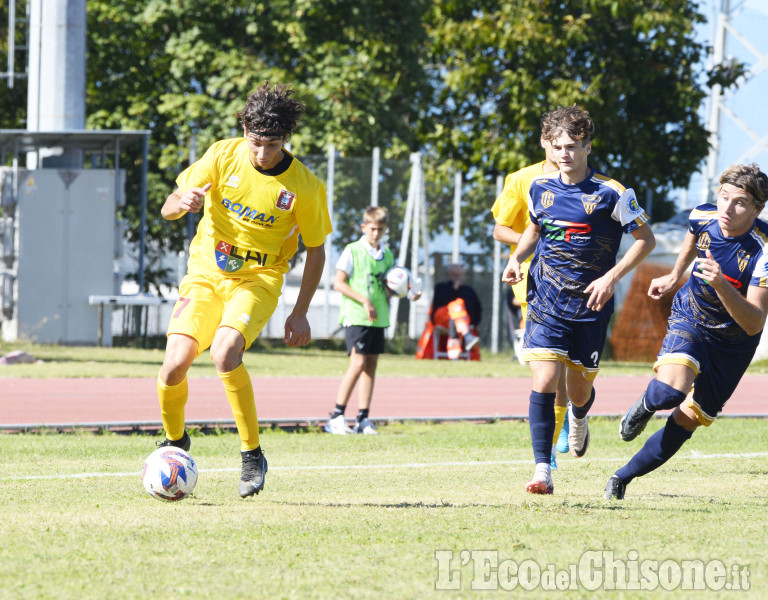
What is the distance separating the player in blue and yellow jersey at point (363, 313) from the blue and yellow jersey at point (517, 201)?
7.73 ft

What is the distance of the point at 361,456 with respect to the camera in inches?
336

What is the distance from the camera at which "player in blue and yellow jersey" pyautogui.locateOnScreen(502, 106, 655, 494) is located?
22.0 feet

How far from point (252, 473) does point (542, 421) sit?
1.66 m

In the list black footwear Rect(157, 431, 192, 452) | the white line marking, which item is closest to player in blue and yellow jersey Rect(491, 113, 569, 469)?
the white line marking

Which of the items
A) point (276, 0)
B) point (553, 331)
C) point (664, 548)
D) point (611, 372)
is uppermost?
point (276, 0)

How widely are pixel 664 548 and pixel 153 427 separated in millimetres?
6307

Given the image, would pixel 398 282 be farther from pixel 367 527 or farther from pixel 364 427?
pixel 367 527

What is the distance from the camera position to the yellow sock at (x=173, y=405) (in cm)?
638

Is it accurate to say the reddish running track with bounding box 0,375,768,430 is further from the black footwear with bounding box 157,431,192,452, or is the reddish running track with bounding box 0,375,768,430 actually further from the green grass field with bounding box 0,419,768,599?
the black footwear with bounding box 157,431,192,452

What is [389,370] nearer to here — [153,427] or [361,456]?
[153,427]

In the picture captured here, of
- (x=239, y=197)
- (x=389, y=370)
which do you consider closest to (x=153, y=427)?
(x=239, y=197)

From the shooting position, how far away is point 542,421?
6645 mm

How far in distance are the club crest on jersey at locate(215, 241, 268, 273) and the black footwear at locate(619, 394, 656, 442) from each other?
229 cm

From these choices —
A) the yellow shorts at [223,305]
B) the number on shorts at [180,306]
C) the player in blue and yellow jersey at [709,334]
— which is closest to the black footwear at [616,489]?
the player in blue and yellow jersey at [709,334]
